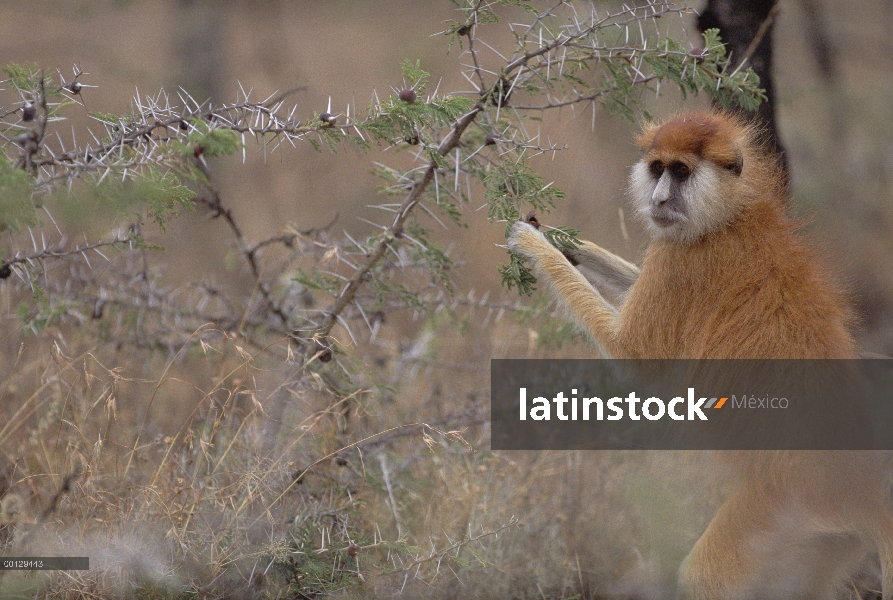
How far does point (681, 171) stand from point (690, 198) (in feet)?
0.49

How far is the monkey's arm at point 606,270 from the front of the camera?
15.2ft

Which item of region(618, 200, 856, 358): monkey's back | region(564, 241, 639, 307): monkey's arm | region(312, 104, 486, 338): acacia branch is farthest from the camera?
region(564, 241, 639, 307): monkey's arm

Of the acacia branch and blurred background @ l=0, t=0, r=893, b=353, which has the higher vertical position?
A: blurred background @ l=0, t=0, r=893, b=353

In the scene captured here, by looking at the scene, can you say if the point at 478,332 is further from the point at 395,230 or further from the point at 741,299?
the point at 741,299

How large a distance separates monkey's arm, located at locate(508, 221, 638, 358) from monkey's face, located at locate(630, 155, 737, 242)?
1.67 feet

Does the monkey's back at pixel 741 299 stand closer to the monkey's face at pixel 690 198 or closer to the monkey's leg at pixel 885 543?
the monkey's face at pixel 690 198

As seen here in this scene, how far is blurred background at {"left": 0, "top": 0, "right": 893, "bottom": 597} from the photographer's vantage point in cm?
433

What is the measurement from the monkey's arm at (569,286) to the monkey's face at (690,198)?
1.67 ft

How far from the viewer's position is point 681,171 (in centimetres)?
391

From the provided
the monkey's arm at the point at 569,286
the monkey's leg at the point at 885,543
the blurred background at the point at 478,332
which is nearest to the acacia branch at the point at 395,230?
the blurred background at the point at 478,332

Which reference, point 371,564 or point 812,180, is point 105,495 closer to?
point 371,564

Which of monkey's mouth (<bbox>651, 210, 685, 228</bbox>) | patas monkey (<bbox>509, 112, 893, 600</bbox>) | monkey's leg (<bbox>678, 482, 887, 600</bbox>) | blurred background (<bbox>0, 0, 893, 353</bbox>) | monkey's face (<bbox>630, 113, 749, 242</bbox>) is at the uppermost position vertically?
blurred background (<bbox>0, 0, 893, 353</bbox>)

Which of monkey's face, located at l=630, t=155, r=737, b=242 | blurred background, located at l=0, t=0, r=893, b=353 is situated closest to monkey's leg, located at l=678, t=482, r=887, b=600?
monkey's face, located at l=630, t=155, r=737, b=242

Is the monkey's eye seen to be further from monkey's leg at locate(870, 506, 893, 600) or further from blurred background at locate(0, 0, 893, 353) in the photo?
monkey's leg at locate(870, 506, 893, 600)
